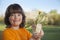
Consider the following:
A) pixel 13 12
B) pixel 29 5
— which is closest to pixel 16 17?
pixel 13 12

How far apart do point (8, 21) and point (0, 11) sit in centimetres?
10

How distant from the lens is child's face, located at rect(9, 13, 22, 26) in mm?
1262

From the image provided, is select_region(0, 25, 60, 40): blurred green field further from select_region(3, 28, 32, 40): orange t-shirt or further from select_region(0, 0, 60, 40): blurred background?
select_region(3, 28, 32, 40): orange t-shirt

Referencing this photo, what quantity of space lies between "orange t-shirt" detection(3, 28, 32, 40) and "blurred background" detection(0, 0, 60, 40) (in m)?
0.04

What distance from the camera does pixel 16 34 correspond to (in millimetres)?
1268

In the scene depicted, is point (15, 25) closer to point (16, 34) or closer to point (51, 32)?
point (16, 34)

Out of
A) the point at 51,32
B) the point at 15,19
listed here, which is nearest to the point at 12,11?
the point at 15,19

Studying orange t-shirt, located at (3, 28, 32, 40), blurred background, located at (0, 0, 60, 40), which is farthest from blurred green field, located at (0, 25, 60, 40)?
orange t-shirt, located at (3, 28, 32, 40)

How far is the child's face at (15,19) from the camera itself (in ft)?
4.14

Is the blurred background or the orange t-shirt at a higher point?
the blurred background

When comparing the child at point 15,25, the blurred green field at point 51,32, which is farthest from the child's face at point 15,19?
the blurred green field at point 51,32

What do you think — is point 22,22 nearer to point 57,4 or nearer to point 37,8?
point 37,8

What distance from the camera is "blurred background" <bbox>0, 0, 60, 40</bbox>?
1.30 metres

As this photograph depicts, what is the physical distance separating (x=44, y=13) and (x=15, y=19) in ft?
0.72
